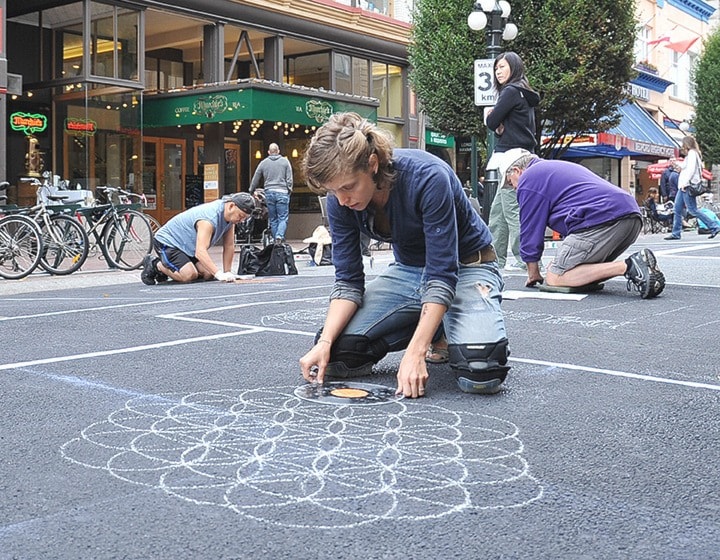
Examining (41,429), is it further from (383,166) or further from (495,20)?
(495,20)

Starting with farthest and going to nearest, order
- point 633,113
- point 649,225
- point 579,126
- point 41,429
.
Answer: point 633,113
point 649,225
point 579,126
point 41,429

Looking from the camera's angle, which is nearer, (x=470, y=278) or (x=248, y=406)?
(x=248, y=406)

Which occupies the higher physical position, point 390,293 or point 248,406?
point 390,293

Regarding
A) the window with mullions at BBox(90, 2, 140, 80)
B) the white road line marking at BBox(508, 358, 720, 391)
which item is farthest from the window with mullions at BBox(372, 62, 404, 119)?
the white road line marking at BBox(508, 358, 720, 391)

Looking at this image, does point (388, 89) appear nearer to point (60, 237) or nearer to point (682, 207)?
point (682, 207)

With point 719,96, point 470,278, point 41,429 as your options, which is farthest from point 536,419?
point 719,96

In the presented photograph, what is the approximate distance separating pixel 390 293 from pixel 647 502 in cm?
186

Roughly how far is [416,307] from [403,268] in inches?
8.6

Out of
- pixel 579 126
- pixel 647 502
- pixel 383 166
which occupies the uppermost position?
pixel 579 126

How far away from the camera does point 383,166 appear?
3.54 meters

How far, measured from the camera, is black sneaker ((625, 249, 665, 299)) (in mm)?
6723

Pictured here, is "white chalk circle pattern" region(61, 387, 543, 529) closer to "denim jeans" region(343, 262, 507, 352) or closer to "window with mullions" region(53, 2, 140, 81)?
"denim jeans" region(343, 262, 507, 352)

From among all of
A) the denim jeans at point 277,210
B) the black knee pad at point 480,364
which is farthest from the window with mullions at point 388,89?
the black knee pad at point 480,364

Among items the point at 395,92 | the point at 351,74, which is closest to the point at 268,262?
the point at 351,74
